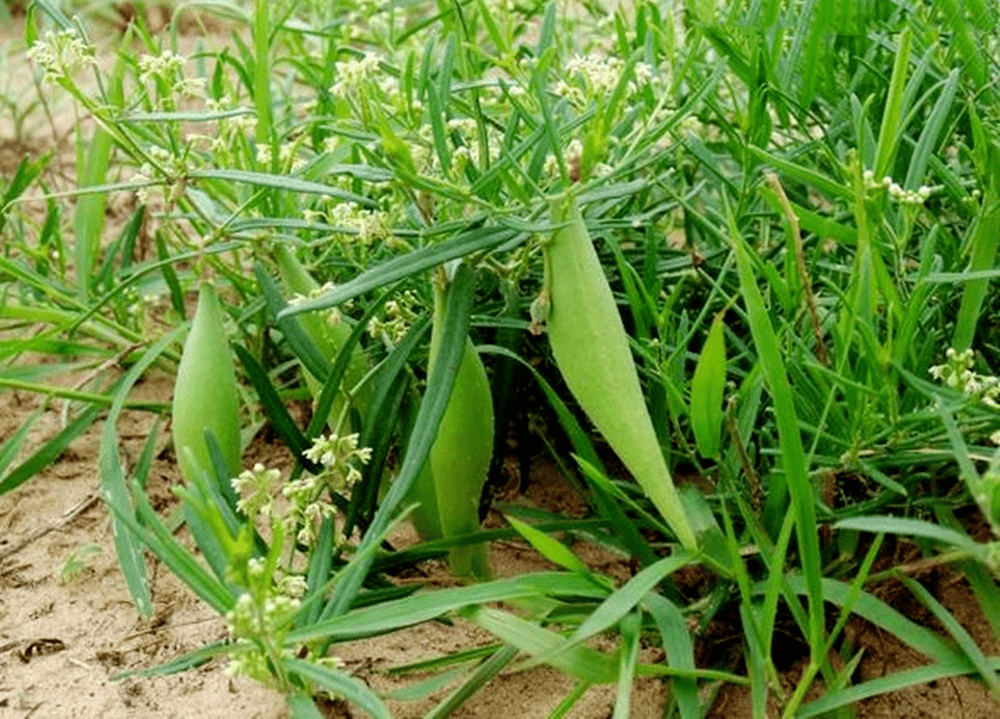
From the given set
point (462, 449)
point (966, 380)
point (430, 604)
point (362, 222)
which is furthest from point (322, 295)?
point (966, 380)

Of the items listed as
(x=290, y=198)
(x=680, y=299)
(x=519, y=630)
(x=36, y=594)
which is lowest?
(x=36, y=594)

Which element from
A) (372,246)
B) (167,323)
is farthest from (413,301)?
(167,323)

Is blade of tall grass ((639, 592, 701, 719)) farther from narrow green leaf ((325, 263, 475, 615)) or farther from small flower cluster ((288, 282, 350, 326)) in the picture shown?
small flower cluster ((288, 282, 350, 326))

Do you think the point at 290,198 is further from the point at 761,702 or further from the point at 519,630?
the point at 761,702

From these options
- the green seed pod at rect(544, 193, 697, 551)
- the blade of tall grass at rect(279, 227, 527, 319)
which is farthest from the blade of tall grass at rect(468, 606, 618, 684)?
the blade of tall grass at rect(279, 227, 527, 319)

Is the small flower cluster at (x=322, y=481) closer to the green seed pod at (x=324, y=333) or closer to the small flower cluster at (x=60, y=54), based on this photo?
the green seed pod at (x=324, y=333)

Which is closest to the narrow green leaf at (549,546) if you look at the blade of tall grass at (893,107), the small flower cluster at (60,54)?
the blade of tall grass at (893,107)
